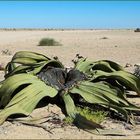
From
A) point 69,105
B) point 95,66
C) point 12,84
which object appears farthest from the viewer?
point 95,66

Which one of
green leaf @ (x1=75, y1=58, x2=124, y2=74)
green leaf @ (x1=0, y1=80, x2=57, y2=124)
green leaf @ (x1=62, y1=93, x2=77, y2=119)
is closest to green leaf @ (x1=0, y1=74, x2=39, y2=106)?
green leaf @ (x1=0, y1=80, x2=57, y2=124)

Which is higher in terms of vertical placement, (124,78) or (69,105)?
(124,78)

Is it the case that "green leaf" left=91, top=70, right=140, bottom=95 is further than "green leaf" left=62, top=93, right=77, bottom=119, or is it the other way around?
"green leaf" left=91, top=70, right=140, bottom=95

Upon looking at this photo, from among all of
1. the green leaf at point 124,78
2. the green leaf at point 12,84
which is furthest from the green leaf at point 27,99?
the green leaf at point 124,78

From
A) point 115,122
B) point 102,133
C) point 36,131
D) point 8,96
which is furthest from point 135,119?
point 8,96

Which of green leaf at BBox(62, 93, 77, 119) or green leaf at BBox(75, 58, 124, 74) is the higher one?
green leaf at BBox(75, 58, 124, 74)

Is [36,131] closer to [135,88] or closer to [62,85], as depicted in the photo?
[62,85]

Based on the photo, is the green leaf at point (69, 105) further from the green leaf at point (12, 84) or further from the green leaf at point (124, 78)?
the green leaf at point (124, 78)

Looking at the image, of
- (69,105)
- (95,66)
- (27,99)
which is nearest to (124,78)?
(95,66)

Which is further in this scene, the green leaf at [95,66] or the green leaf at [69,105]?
the green leaf at [95,66]

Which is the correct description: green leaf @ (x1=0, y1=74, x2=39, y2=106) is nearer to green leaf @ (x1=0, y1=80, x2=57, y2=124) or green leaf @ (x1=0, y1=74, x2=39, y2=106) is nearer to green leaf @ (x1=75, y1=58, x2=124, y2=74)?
green leaf @ (x1=0, y1=80, x2=57, y2=124)

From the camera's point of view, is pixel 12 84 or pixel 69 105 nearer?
pixel 69 105

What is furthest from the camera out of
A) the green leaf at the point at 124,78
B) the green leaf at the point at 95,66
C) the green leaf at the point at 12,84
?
the green leaf at the point at 95,66

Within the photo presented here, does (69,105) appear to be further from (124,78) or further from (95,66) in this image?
(95,66)
